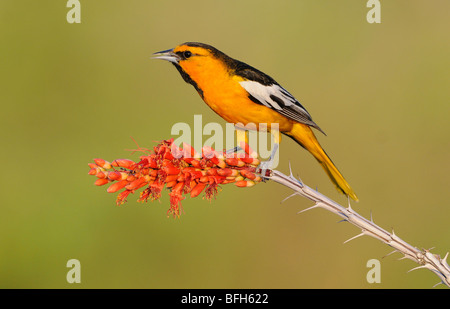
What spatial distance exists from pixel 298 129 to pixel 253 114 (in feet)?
1.56

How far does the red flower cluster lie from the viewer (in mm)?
2840

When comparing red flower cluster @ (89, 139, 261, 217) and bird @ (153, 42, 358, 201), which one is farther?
bird @ (153, 42, 358, 201)

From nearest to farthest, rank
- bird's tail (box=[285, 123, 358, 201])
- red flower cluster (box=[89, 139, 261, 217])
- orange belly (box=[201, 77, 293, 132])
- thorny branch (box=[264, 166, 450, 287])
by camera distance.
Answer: thorny branch (box=[264, 166, 450, 287]), red flower cluster (box=[89, 139, 261, 217]), bird's tail (box=[285, 123, 358, 201]), orange belly (box=[201, 77, 293, 132])

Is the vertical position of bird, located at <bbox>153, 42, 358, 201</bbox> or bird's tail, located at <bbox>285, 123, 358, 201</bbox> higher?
bird, located at <bbox>153, 42, 358, 201</bbox>

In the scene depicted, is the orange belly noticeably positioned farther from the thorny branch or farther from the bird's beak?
the thorny branch

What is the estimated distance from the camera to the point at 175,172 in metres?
2.88

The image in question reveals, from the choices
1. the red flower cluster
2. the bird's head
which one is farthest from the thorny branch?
the bird's head

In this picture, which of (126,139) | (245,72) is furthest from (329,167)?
(126,139)

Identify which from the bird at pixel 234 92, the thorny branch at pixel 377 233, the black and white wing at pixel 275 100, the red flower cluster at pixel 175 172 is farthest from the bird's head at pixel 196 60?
the thorny branch at pixel 377 233

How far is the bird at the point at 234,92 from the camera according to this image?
404 centimetres

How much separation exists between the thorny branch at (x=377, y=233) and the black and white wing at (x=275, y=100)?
132cm

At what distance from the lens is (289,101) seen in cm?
419

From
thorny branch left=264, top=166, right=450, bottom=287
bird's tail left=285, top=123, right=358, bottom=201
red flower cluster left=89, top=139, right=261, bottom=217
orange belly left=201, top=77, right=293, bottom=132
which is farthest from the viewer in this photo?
orange belly left=201, top=77, right=293, bottom=132

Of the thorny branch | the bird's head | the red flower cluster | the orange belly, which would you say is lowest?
the thorny branch
